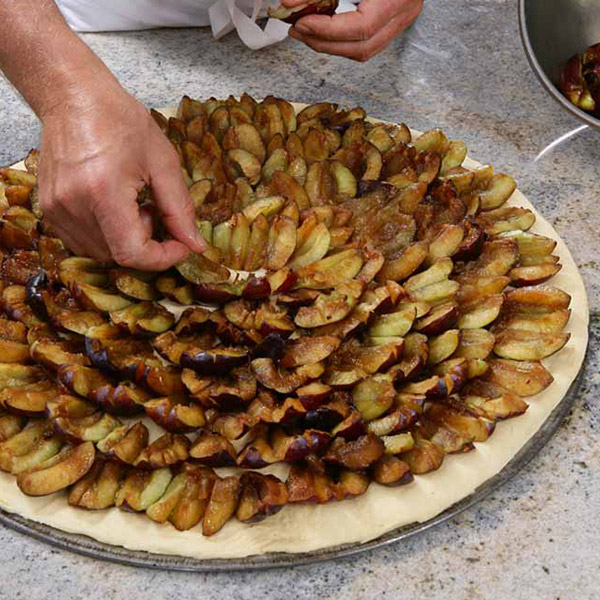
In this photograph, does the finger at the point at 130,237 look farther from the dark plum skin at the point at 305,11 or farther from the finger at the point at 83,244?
the dark plum skin at the point at 305,11

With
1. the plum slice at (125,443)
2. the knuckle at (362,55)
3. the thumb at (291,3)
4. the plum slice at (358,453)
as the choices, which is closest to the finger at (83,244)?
the plum slice at (125,443)

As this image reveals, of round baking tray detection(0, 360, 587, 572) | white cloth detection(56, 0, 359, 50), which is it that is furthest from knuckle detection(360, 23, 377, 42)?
round baking tray detection(0, 360, 587, 572)

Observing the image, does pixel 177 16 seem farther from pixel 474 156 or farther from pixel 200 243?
pixel 200 243

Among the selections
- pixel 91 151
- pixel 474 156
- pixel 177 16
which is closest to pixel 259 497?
pixel 91 151

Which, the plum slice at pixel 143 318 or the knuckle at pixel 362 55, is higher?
the knuckle at pixel 362 55

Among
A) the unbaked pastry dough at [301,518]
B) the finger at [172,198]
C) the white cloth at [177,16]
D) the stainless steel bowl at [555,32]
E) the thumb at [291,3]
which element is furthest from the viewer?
the white cloth at [177,16]

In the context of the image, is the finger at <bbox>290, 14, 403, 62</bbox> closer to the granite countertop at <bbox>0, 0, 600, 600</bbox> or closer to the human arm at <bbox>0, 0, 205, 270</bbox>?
the granite countertop at <bbox>0, 0, 600, 600</bbox>
